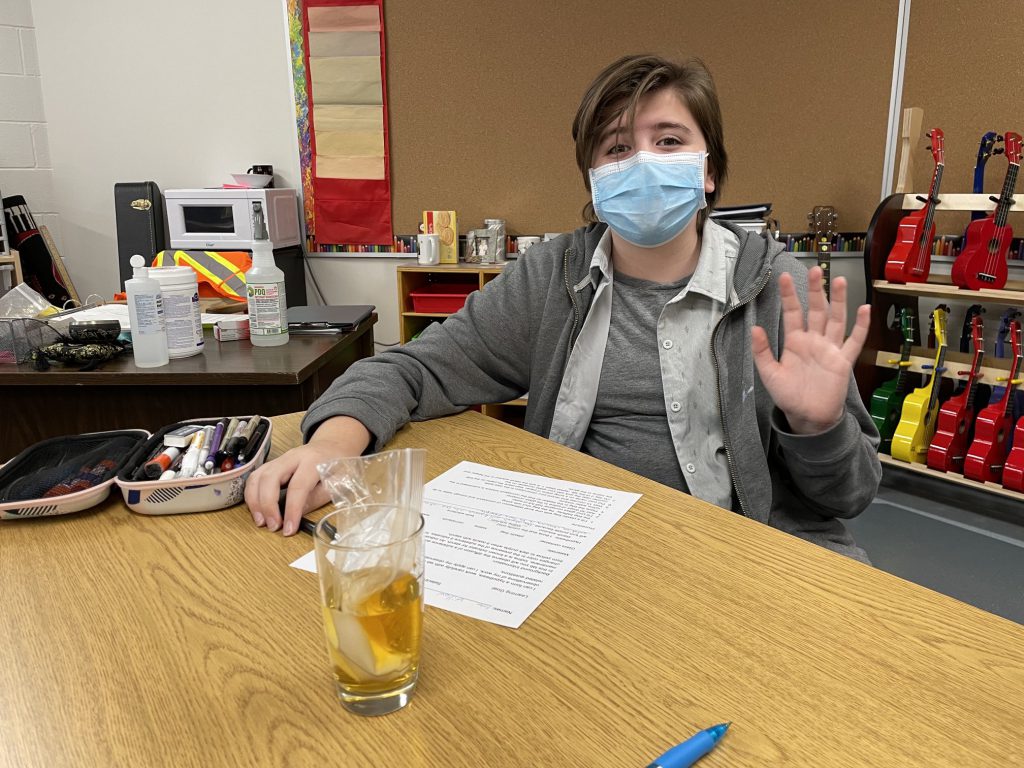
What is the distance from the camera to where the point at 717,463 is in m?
1.22

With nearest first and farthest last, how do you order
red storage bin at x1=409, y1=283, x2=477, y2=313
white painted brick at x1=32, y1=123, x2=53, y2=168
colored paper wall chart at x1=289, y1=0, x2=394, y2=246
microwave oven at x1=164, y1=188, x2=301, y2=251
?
microwave oven at x1=164, y1=188, x2=301, y2=251 < red storage bin at x1=409, y1=283, x2=477, y2=313 < colored paper wall chart at x1=289, y1=0, x2=394, y2=246 < white painted brick at x1=32, y1=123, x2=53, y2=168

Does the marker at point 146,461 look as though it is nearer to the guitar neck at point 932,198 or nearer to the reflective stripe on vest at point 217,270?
the reflective stripe on vest at point 217,270

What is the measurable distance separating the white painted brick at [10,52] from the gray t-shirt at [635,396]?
13.7 feet

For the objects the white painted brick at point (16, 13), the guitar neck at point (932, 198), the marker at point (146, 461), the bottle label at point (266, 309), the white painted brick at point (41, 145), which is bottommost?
the marker at point (146, 461)

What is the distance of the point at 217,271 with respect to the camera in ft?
7.96

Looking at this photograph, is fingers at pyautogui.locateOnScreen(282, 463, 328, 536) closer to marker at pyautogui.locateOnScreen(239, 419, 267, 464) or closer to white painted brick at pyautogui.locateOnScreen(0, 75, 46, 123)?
marker at pyautogui.locateOnScreen(239, 419, 267, 464)

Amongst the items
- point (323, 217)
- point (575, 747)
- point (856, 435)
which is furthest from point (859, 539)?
point (323, 217)

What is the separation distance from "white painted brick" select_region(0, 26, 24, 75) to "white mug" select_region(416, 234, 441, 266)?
2.48 meters

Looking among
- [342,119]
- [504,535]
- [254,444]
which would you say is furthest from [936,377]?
[342,119]

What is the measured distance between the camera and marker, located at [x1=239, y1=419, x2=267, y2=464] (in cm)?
96

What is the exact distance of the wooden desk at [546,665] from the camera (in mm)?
514

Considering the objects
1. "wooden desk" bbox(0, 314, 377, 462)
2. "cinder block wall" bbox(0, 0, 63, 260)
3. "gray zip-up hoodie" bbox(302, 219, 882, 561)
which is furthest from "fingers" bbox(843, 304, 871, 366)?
"cinder block wall" bbox(0, 0, 63, 260)

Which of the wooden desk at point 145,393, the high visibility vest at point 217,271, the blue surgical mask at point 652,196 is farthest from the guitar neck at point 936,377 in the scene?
the high visibility vest at point 217,271

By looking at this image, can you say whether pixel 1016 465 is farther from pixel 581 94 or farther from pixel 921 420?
pixel 581 94
